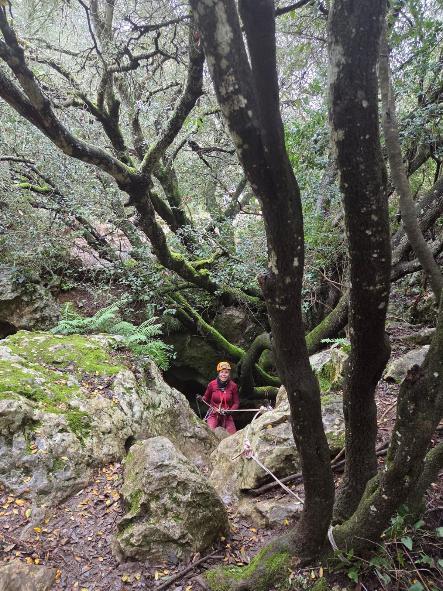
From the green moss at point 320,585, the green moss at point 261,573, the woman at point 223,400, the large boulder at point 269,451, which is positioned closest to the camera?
the green moss at point 320,585

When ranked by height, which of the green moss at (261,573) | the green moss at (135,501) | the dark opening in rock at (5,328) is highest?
the dark opening in rock at (5,328)

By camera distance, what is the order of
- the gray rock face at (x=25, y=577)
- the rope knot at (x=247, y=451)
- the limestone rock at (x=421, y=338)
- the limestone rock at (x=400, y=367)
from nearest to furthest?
1. the gray rock face at (x=25, y=577)
2. the rope knot at (x=247, y=451)
3. the limestone rock at (x=400, y=367)
4. the limestone rock at (x=421, y=338)

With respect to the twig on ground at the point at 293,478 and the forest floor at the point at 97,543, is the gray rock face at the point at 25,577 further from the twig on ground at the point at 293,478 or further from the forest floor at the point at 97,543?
the twig on ground at the point at 293,478

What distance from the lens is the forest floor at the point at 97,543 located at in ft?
9.70

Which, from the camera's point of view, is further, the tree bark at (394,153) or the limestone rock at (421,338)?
the limestone rock at (421,338)

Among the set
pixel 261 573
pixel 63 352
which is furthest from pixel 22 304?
pixel 261 573

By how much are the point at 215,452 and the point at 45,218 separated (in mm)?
6642

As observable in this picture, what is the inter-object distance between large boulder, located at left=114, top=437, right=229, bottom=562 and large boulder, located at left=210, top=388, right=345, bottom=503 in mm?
747

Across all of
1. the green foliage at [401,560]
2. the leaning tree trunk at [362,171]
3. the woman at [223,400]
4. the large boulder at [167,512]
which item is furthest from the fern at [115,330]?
the leaning tree trunk at [362,171]

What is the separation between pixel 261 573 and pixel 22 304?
796 cm

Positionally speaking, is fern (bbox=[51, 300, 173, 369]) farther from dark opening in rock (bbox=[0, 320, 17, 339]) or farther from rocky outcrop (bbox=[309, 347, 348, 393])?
rocky outcrop (bbox=[309, 347, 348, 393])

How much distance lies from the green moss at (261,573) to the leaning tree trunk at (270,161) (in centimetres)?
86

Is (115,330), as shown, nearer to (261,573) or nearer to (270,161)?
(261,573)

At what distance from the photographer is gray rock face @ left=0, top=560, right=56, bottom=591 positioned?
2.79m
